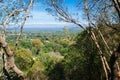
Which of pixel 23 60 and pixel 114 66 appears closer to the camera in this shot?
pixel 114 66

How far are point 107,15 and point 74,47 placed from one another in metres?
19.8

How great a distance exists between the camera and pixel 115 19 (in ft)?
39.4

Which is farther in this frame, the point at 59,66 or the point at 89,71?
the point at 59,66

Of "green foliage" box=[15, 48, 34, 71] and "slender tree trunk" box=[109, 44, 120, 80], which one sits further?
"green foliage" box=[15, 48, 34, 71]

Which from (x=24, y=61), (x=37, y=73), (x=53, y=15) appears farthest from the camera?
(x=24, y=61)

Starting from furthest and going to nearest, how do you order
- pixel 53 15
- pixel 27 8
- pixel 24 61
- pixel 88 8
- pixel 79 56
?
1. pixel 24 61
2. pixel 79 56
3. pixel 53 15
4. pixel 88 8
5. pixel 27 8

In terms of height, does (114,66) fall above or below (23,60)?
above

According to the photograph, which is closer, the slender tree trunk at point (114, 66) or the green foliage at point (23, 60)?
the slender tree trunk at point (114, 66)

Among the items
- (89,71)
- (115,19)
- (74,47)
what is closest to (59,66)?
(74,47)

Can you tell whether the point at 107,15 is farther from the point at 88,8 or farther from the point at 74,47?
the point at 74,47

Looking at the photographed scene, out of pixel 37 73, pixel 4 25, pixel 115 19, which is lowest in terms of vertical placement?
pixel 37 73

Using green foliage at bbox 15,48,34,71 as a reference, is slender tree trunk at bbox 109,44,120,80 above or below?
above

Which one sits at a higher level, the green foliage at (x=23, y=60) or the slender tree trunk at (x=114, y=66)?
the slender tree trunk at (x=114, y=66)

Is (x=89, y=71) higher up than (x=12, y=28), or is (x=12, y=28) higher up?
(x=12, y=28)
